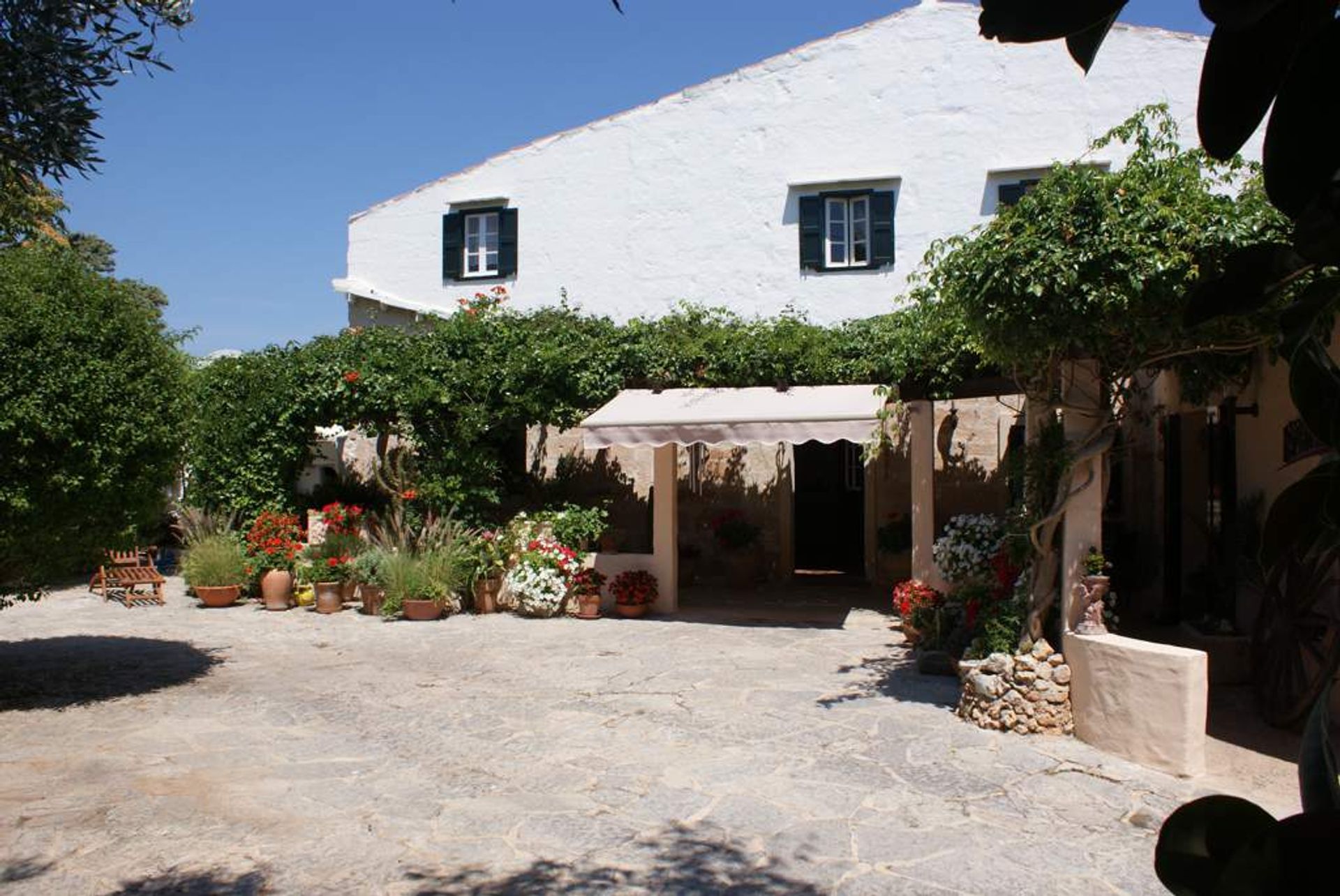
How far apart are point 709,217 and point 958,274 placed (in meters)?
11.3

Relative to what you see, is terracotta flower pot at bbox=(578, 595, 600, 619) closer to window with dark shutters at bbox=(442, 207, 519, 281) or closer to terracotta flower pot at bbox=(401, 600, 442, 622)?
terracotta flower pot at bbox=(401, 600, 442, 622)

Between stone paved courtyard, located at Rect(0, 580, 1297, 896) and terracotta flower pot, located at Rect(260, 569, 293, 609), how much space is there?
151 inches

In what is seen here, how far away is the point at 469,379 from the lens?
1586 centimetres

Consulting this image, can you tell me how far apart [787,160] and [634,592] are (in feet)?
28.6

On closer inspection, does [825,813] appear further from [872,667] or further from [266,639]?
[266,639]

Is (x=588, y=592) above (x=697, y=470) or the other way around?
the other way around

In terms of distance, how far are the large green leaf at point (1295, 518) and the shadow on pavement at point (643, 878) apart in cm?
477

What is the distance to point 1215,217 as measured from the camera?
6.80m

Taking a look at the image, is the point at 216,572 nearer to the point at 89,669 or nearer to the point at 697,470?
the point at 89,669

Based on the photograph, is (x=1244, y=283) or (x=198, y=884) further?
(x=198, y=884)

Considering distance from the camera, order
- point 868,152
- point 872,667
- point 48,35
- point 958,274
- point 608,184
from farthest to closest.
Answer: point 608,184 < point 868,152 < point 872,667 < point 958,274 < point 48,35

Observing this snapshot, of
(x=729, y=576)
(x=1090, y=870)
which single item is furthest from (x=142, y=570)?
(x=1090, y=870)

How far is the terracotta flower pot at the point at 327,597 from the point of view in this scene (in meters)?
15.1

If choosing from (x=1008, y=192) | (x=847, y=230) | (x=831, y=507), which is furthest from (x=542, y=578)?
(x=1008, y=192)
